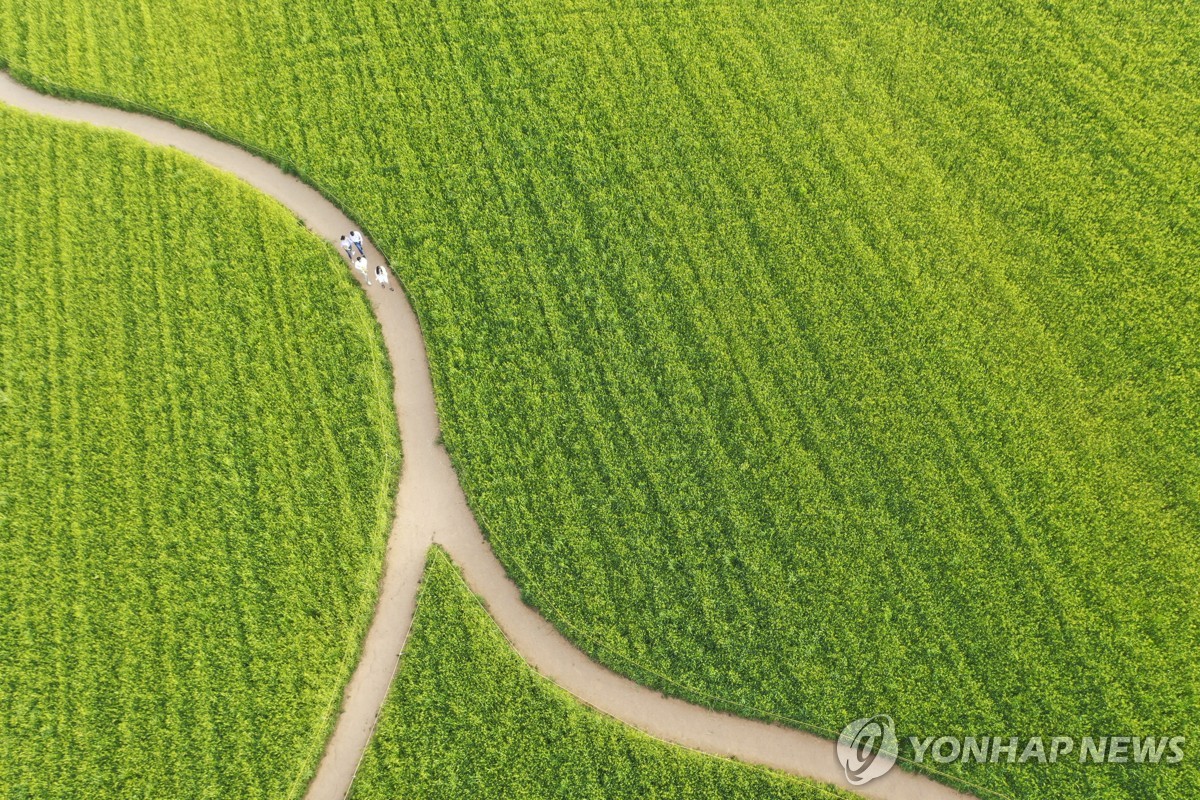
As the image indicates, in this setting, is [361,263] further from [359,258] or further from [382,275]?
[382,275]

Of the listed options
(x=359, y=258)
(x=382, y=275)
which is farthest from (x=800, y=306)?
(x=359, y=258)

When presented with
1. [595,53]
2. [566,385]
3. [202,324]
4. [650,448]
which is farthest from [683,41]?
[202,324]

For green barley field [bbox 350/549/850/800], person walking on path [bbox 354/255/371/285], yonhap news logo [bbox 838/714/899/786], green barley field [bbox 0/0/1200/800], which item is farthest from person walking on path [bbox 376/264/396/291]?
yonhap news logo [bbox 838/714/899/786]

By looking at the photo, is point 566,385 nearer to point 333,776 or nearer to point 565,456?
point 565,456

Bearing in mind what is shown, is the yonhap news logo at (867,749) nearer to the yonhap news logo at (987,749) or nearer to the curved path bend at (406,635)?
the yonhap news logo at (987,749)

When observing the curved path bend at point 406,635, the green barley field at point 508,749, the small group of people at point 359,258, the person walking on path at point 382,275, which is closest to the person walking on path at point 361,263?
the small group of people at point 359,258

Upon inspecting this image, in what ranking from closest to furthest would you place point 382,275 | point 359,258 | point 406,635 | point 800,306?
point 406,635
point 382,275
point 359,258
point 800,306
